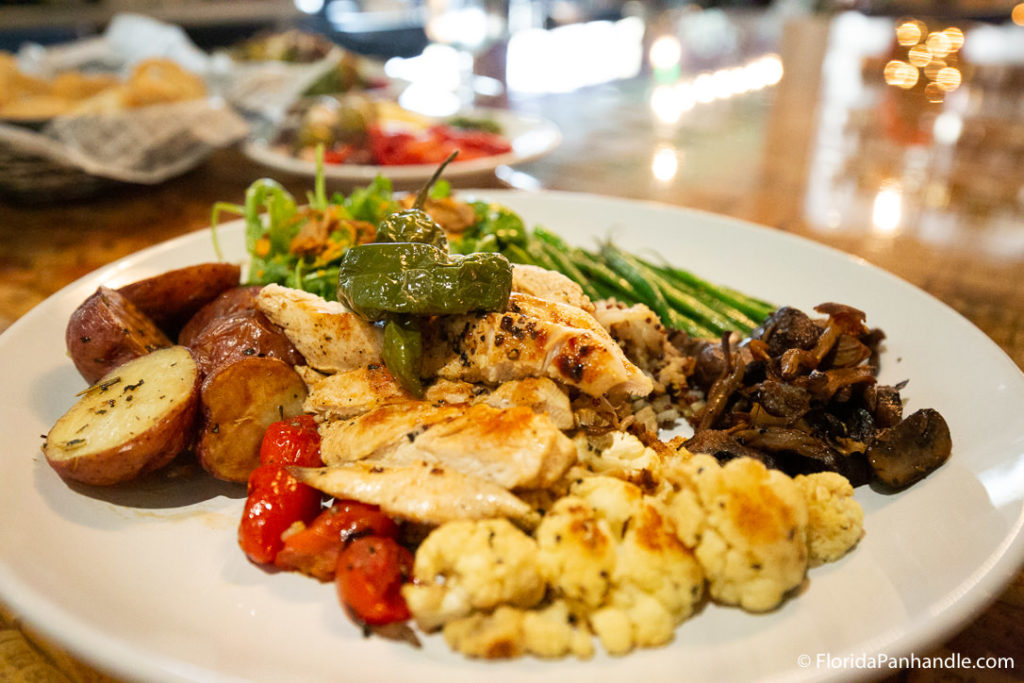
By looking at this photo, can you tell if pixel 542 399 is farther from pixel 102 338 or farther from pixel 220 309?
pixel 102 338

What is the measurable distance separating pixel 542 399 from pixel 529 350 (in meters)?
0.19

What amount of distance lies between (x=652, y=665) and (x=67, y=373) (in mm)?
2597

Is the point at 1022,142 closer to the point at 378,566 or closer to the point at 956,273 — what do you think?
the point at 956,273

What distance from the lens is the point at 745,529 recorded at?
1.82m

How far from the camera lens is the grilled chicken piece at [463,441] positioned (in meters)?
2.09

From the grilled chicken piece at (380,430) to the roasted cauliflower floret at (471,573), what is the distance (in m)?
0.48

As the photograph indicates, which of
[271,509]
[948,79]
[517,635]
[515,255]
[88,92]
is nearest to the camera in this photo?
[517,635]

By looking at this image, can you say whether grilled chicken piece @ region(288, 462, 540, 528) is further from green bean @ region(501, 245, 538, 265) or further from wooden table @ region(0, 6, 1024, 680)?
green bean @ region(501, 245, 538, 265)

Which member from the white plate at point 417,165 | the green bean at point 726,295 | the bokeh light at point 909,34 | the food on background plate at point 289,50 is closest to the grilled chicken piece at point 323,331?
the green bean at point 726,295

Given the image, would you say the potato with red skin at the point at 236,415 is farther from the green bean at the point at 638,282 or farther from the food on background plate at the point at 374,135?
the food on background plate at the point at 374,135

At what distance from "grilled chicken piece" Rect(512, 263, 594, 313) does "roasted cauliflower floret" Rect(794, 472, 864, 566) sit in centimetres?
122

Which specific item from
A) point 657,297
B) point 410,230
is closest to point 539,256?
point 657,297

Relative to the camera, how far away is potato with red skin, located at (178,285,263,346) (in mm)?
2979

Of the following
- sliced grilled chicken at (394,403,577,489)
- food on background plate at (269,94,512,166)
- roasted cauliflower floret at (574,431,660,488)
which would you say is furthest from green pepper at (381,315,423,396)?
food on background plate at (269,94,512,166)
